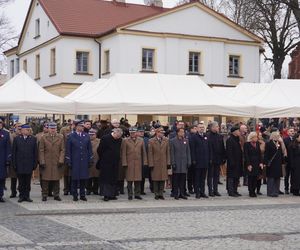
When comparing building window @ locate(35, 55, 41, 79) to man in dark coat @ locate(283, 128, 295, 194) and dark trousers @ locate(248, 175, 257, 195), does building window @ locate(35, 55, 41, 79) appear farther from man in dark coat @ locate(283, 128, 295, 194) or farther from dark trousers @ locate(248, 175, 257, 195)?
dark trousers @ locate(248, 175, 257, 195)

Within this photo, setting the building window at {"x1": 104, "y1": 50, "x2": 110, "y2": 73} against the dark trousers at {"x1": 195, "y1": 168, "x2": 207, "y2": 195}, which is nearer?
A: the dark trousers at {"x1": 195, "y1": 168, "x2": 207, "y2": 195}

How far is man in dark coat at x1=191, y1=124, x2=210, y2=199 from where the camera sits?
16047mm

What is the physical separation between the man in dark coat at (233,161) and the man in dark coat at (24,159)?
5169 mm

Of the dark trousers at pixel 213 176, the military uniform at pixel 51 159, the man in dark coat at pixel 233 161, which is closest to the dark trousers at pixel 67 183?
the military uniform at pixel 51 159

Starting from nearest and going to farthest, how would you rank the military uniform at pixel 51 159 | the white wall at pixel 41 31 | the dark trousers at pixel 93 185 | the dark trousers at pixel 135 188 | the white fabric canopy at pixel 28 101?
the military uniform at pixel 51 159 < the dark trousers at pixel 135 188 < the dark trousers at pixel 93 185 < the white fabric canopy at pixel 28 101 < the white wall at pixel 41 31

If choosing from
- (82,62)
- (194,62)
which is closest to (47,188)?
(194,62)

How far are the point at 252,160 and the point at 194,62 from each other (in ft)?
82.7

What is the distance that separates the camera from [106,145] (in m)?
15.4

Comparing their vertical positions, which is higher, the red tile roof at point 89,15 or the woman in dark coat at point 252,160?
the red tile roof at point 89,15

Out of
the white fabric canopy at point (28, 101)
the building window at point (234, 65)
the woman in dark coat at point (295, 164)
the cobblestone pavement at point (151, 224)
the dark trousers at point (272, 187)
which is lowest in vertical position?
the cobblestone pavement at point (151, 224)

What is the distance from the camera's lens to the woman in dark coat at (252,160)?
1642cm

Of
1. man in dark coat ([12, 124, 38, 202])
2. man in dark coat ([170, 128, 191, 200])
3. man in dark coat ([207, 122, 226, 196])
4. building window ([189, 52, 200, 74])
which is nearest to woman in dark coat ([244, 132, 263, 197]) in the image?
man in dark coat ([207, 122, 226, 196])

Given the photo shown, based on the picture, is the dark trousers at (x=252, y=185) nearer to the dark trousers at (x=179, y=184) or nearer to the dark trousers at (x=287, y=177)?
the dark trousers at (x=287, y=177)

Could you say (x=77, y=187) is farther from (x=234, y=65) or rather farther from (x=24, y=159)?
(x=234, y=65)
